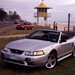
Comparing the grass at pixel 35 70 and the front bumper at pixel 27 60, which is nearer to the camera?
the front bumper at pixel 27 60

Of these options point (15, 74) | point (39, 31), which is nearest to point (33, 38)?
point (39, 31)

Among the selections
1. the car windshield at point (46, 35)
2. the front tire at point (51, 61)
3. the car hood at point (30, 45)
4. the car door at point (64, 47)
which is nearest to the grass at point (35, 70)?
the front tire at point (51, 61)

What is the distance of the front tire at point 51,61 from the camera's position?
8660 mm

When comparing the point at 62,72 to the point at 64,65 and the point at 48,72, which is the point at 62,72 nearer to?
the point at 48,72

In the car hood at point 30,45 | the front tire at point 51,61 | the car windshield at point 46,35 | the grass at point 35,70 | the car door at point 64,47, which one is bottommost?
the grass at point 35,70

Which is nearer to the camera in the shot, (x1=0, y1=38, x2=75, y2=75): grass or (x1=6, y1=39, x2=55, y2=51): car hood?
(x1=0, y1=38, x2=75, y2=75): grass

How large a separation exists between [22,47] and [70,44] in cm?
292

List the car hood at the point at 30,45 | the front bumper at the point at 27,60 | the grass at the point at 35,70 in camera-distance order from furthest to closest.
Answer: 1. the car hood at the point at 30,45
2. the grass at the point at 35,70
3. the front bumper at the point at 27,60

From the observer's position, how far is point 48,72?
8266 mm

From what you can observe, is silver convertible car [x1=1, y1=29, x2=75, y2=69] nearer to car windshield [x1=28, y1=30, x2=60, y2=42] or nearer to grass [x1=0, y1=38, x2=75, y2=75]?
car windshield [x1=28, y1=30, x2=60, y2=42]

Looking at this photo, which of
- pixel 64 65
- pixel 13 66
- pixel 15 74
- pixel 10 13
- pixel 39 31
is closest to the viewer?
pixel 15 74

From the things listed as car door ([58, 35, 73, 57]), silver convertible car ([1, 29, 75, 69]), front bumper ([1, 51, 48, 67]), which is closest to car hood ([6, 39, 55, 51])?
silver convertible car ([1, 29, 75, 69])

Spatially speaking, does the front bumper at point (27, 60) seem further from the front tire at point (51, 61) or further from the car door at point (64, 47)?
the car door at point (64, 47)

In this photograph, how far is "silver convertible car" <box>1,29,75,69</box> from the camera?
26.4 ft
